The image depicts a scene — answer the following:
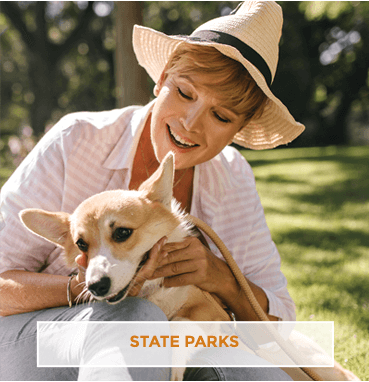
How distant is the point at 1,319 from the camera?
1.66 m

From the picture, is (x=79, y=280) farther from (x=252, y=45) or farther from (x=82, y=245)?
(x=252, y=45)

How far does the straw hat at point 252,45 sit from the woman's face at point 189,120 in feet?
0.62

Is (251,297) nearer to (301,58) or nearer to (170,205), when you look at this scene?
(170,205)

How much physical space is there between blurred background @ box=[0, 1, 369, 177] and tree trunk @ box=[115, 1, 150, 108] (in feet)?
15.6

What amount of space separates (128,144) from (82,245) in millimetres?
667

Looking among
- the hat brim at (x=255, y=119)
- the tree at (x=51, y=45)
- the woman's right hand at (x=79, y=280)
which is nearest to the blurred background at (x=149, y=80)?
the tree at (x=51, y=45)

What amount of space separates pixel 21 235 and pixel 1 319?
38 centimetres

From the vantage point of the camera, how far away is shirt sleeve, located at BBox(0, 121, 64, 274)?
169cm

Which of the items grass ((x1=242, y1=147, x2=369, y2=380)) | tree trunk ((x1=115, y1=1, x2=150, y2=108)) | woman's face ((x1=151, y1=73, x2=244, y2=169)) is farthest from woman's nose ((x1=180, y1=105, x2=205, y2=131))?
tree trunk ((x1=115, y1=1, x2=150, y2=108))

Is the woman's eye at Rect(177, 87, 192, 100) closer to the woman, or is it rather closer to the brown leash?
the woman

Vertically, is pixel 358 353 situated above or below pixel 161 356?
below

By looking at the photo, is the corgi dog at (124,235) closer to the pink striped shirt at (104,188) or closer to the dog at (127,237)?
the dog at (127,237)

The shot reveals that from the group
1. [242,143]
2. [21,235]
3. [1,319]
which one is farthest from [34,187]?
[242,143]

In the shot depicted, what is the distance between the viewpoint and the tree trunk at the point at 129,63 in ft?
17.1
